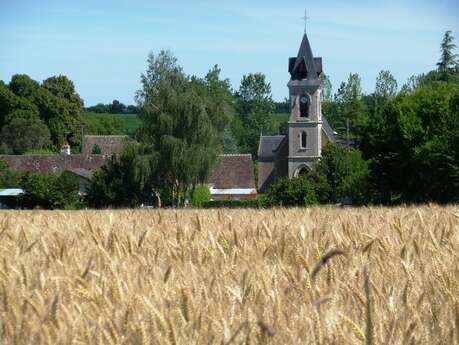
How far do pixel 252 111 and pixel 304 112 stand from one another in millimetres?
31788

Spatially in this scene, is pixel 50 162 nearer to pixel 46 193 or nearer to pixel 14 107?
pixel 14 107

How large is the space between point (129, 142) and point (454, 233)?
174 feet

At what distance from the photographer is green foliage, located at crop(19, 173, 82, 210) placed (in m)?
59.1

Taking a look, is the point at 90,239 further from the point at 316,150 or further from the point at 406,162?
the point at 316,150

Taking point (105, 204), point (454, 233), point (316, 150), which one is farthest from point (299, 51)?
point (454, 233)

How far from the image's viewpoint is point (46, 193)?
2341 inches

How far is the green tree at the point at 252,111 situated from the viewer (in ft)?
436

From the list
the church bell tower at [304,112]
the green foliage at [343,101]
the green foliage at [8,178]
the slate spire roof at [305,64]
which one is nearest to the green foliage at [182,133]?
the green foliage at [8,178]

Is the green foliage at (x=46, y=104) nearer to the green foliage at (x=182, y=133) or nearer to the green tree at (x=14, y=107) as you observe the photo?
the green tree at (x=14, y=107)

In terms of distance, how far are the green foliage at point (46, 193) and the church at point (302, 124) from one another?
42.8 metres

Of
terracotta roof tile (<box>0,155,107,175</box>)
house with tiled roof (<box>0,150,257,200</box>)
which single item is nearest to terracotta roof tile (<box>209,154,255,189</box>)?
house with tiled roof (<box>0,150,257,200</box>)

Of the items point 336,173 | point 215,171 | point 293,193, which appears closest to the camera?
point 293,193

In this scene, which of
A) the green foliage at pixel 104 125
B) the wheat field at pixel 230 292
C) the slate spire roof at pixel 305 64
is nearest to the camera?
the wheat field at pixel 230 292

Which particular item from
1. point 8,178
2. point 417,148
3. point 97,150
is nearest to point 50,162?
point 8,178
